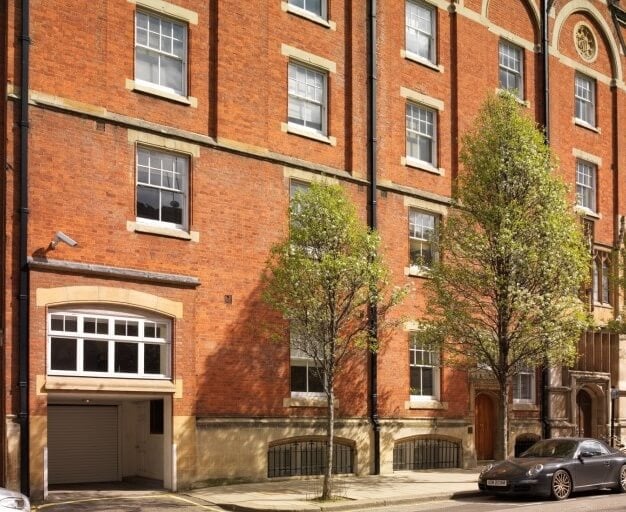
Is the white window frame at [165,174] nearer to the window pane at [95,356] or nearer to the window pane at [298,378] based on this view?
the window pane at [95,356]

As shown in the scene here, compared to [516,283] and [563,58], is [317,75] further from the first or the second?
[563,58]

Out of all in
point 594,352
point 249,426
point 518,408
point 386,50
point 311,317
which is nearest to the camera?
point 311,317

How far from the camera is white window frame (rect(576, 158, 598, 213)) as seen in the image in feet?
109

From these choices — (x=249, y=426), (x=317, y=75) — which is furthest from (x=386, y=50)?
(x=249, y=426)

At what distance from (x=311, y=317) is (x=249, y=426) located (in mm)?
3617

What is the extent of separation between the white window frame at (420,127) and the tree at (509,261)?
298 centimetres

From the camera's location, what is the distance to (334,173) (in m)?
25.3

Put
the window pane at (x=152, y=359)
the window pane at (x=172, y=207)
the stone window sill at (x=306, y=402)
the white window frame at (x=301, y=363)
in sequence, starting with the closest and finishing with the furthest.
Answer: the window pane at (x=152, y=359) → the window pane at (x=172, y=207) → the stone window sill at (x=306, y=402) → the white window frame at (x=301, y=363)

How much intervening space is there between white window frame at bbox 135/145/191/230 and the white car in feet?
27.7

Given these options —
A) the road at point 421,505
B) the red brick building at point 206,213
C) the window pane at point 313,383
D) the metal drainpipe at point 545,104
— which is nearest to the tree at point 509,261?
the red brick building at point 206,213

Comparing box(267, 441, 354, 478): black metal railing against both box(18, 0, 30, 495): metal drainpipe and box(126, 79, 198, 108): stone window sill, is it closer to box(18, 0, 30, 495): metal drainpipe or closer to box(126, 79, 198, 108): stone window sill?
box(18, 0, 30, 495): metal drainpipe

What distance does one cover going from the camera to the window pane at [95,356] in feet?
65.7

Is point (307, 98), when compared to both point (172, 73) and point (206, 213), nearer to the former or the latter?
point (172, 73)

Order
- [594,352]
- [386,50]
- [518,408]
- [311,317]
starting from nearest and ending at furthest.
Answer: [311,317], [386,50], [518,408], [594,352]
